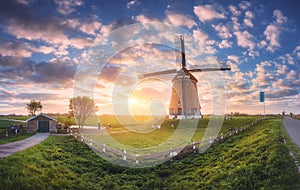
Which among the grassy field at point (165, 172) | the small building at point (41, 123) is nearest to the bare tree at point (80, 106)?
the small building at point (41, 123)

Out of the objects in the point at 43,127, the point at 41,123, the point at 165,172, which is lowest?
the point at 165,172

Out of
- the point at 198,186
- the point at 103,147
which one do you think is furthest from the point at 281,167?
the point at 103,147

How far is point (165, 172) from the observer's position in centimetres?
1812

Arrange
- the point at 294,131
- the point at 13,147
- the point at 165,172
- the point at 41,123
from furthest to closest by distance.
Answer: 1. the point at 41,123
2. the point at 294,131
3. the point at 13,147
4. the point at 165,172

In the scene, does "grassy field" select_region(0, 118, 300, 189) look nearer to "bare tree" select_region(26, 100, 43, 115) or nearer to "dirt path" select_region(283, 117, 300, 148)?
"dirt path" select_region(283, 117, 300, 148)

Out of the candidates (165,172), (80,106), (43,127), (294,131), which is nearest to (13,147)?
(165,172)

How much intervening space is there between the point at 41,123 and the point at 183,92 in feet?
92.0

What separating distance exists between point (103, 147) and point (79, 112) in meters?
25.4

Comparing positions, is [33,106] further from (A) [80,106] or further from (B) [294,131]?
(B) [294,131]

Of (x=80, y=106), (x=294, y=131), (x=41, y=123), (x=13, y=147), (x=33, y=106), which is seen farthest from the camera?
(x=33, y=106)

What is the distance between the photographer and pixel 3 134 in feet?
104

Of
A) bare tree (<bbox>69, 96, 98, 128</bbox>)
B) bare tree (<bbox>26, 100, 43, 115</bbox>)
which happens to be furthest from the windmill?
bare tree (<bbox>26, 100, 43, 115</bbox>)

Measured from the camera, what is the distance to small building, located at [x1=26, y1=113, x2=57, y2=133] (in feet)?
128

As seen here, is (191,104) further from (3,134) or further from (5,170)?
(5,170)
